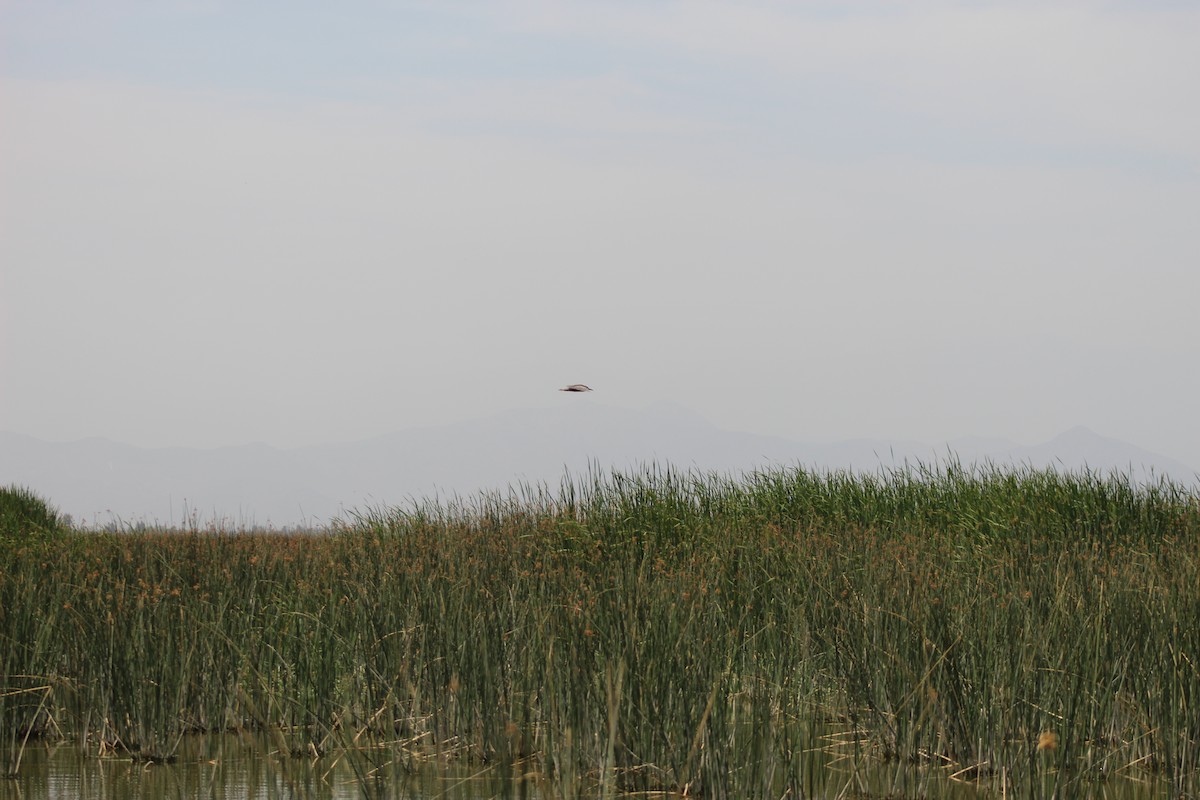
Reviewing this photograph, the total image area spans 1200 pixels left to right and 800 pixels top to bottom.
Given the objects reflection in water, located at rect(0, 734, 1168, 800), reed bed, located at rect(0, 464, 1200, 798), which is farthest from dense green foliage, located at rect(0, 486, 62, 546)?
reflection in water, located at rect(0, 734, 1168, 800)

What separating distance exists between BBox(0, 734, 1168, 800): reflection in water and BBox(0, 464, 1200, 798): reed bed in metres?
0.07

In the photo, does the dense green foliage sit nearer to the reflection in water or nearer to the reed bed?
the reed bed

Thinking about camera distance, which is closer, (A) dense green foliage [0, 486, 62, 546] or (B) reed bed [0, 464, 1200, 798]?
(B) reed bed [0, 464, 1200, 798]

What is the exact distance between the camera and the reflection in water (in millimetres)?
6074

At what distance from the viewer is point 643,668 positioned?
621 centimetres

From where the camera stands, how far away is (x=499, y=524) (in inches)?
507

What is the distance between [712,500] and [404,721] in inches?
297

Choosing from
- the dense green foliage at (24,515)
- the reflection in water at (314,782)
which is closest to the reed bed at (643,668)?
the reflection in water at (314,782)

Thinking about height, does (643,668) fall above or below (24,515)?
below

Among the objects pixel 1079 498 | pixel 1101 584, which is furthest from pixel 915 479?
pixel 1101 584

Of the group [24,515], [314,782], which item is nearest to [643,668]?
[314,782]

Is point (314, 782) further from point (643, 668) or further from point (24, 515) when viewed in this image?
point (24, 515)

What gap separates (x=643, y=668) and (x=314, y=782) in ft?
6.76

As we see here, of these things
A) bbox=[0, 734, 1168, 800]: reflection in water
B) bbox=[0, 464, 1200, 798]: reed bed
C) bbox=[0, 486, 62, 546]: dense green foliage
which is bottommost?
bbox=[0, 734, 1168, 800]: reflection in water
